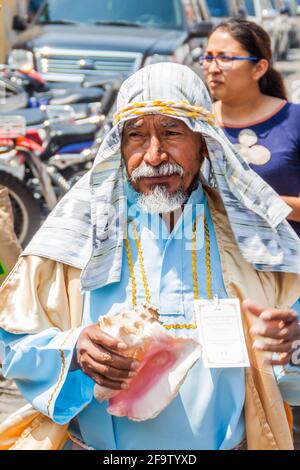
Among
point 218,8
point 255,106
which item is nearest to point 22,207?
point 255,106

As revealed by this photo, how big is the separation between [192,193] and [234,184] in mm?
144

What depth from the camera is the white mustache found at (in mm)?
2512

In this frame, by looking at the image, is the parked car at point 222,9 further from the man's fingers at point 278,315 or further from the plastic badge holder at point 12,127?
the man's fingers at point 278,315

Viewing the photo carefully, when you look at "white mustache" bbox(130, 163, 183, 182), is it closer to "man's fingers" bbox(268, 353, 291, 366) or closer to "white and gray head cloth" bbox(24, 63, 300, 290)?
"white and gray head cloth" bbox(24, 63, 300, 290)

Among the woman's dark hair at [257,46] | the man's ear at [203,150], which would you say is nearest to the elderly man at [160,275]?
the man's ear at [203,150]

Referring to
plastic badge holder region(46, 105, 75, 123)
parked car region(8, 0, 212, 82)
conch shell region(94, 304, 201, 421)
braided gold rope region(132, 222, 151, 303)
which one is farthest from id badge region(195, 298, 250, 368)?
parked car region(8, 0, 212, 82)

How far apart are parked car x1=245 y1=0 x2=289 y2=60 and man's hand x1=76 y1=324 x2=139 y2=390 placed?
1475cm

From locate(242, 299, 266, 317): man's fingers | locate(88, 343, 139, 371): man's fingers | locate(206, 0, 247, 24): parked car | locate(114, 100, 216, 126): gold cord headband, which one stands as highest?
locate(114, 100, 216, 126): gold cord headband

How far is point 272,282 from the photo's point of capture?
99.3 inches

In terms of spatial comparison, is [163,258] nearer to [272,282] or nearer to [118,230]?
[118,230]

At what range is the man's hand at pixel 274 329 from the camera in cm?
223

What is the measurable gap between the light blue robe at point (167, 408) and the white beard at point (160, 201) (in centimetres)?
13

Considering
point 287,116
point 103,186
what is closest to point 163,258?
point 103,186
